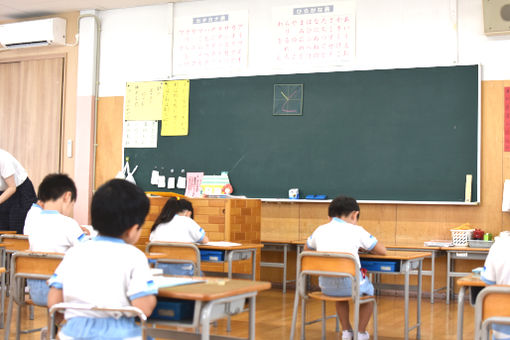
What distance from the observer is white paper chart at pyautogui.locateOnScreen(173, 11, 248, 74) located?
7691 millimetres

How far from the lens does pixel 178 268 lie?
14.6 ft

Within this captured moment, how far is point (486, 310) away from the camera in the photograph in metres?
2.52

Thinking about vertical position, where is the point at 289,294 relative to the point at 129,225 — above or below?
below

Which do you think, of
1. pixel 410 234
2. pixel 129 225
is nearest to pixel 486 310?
pixel 129 225

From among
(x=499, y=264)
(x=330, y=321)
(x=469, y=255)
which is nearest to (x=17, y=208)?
(x=330, y=321)

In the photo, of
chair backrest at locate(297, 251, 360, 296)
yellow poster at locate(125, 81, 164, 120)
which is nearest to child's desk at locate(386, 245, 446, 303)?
chair backrest at locate(297, 251, 360, 296)

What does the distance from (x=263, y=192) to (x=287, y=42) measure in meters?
1.76

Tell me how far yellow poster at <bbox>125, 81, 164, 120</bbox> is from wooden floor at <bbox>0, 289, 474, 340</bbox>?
9.35ft

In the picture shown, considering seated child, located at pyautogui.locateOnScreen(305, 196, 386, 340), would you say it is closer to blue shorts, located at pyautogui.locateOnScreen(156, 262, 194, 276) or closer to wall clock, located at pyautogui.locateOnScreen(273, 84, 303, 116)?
blue shorts, located at pyautogui.locateOnScreen(156, 262, 194, 276)

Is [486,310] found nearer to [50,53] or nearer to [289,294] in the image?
[289,294]

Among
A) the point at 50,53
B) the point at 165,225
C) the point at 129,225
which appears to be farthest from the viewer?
the point at 50,53

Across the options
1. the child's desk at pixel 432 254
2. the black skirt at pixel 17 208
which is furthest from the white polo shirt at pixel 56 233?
the child's desk at pixel 432 254

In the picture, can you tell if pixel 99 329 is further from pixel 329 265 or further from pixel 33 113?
Answer: pixel 33 113

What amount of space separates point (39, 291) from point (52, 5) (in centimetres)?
585
